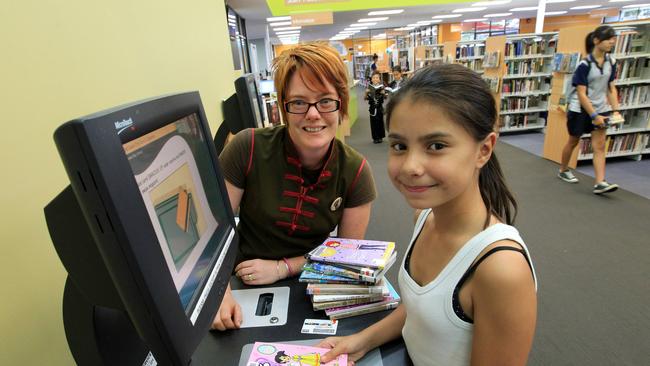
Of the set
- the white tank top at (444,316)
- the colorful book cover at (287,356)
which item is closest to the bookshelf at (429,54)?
the white tank top at (444,316)

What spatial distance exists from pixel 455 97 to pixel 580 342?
2.13 meters

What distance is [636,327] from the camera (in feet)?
7.34

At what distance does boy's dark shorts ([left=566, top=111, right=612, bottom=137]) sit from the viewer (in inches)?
167

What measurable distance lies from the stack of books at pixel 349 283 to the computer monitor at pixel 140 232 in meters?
0.30

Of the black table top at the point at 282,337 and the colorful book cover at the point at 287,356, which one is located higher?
the colorful book cover at the point at 287,356

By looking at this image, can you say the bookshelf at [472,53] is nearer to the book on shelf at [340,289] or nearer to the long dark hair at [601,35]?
the long dark hair at [601,35]

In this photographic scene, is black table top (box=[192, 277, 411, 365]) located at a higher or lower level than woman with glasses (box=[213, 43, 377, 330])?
lower

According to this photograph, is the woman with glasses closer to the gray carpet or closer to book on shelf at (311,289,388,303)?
book on shelf at (311,289,388,303)

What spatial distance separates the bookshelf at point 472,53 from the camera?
26.9 feet

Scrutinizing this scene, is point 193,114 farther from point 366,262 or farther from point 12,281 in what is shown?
point 366,262

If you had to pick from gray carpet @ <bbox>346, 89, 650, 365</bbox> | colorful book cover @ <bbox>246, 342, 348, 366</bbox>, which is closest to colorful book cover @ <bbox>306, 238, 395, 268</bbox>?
colorful book cover @ <bbox>246, 342, 348, 366</bbox>

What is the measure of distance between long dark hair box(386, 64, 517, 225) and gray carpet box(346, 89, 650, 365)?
165 cm

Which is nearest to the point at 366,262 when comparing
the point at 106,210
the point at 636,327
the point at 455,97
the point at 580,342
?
the point at 455,97

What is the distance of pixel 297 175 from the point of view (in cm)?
129
